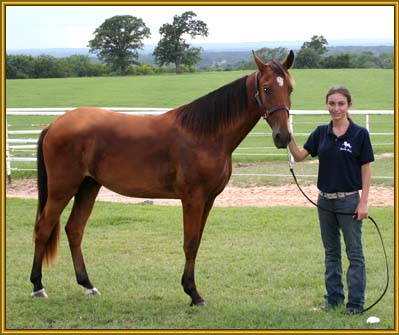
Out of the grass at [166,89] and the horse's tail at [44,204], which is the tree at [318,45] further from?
the horse's tail at [44,204]

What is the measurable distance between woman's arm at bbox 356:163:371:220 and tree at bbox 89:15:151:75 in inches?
1191

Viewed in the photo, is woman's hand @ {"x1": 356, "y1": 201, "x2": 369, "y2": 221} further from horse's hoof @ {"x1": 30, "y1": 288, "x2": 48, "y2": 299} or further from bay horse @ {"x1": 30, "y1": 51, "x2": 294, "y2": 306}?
horse's hoof @ {"x1": 30, "y1": 288, "x2": 48, "y2": 299}

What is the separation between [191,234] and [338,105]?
62.1 inches

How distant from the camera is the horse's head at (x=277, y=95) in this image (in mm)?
4309

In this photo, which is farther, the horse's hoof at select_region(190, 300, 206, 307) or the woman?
the horse's hoof at select_region(190, 300, 206, 307)

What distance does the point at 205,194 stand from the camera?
4750mm

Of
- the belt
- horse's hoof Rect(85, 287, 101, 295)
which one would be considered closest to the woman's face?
the belt

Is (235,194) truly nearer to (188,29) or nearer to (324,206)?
(188,29)

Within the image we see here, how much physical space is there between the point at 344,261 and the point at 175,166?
2.48 metres

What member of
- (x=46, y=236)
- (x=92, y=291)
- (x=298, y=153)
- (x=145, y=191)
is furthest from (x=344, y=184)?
(x=46, y=236)

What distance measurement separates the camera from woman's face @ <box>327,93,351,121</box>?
171 inches

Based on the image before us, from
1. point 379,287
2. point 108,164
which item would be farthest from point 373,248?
point 108,164

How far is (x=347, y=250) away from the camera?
14.9 feet

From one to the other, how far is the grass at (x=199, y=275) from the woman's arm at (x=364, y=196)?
80cm
